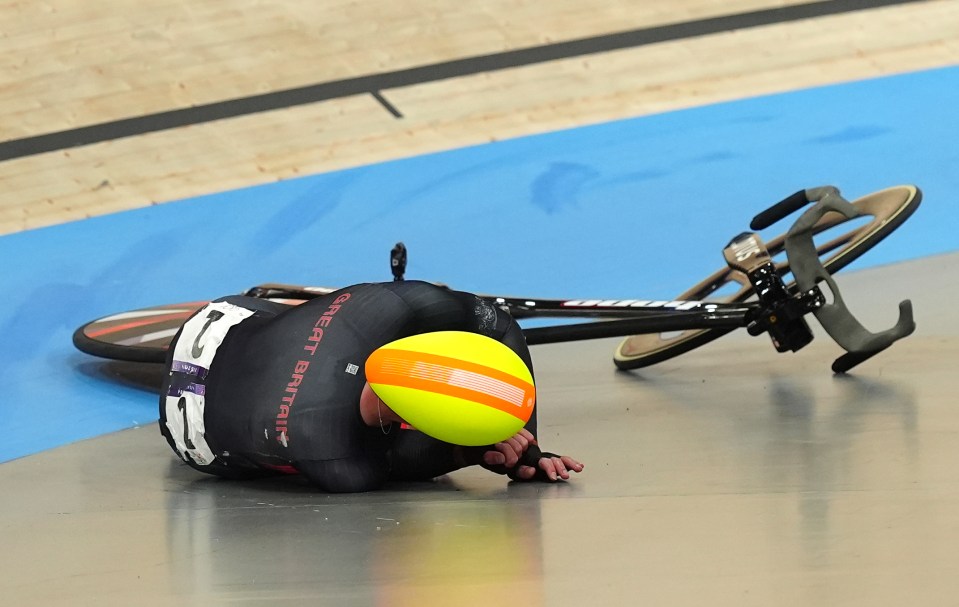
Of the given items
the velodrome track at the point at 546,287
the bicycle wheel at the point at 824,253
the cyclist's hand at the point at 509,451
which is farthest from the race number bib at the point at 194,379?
the bicycle wheel at the point at 824,253

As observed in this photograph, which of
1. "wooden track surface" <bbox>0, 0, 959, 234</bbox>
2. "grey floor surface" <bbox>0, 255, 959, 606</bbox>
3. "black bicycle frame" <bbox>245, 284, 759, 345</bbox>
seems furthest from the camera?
"wooden track surface" <bbox>0, 0, 959, 234</bbox>

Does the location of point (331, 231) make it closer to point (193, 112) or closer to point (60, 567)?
point (193, 112)

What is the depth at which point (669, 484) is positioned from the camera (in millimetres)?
2924

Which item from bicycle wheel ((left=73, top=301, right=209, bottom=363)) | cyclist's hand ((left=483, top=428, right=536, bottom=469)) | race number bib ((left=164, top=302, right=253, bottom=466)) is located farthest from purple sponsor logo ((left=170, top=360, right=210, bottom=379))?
bicycle wheel ((left=73, top=301, right=209, bottom=363))

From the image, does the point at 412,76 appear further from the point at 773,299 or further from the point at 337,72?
the point at 773,299

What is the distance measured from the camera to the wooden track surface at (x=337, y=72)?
24.1ft

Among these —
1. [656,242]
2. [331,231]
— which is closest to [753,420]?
[656,242]

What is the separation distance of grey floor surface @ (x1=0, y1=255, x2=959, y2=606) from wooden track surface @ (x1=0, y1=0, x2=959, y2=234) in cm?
348

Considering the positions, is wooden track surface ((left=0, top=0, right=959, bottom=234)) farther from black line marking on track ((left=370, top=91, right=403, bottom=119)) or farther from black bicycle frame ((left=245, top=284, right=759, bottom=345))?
black bicycle frame ((left=245, top=284, right=759, bottom=345))

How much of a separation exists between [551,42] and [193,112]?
2253 millimetres

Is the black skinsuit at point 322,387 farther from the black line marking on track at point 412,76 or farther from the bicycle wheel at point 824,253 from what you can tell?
the black line marking on track at point 412,76

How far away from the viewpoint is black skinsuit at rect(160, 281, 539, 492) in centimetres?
292

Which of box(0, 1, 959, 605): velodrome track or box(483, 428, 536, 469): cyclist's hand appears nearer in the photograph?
box(0, 1, 959, 605): velodrome track

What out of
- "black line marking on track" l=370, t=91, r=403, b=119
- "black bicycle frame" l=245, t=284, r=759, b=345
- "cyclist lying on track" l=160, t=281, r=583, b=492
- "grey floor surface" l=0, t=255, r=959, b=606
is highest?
"black line marking on track" l=370, t=91, r=403, b=119
